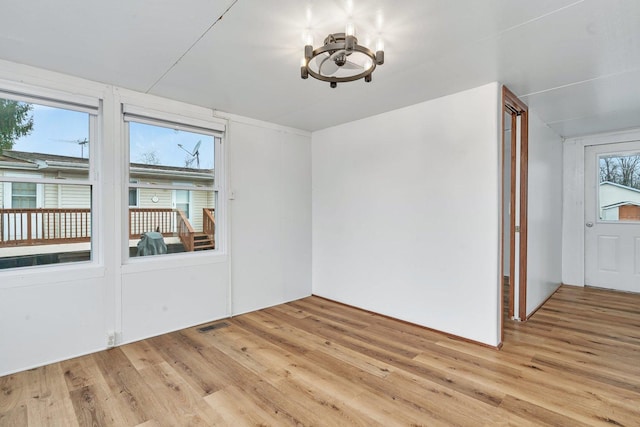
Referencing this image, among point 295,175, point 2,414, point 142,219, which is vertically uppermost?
point 295,175

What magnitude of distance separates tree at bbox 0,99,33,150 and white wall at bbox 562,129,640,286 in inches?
273

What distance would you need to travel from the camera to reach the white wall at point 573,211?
499cm

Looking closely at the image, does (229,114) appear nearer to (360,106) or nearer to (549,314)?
(360,106)

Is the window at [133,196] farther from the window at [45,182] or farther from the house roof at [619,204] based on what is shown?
the house roof at [619,204]

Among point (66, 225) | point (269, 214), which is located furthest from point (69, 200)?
point (269, 214)

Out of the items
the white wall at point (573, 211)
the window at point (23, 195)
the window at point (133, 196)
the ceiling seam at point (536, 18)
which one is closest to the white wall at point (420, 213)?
the ceiling seam at point (536, 18)

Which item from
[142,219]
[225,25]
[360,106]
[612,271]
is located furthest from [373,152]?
[612,271]

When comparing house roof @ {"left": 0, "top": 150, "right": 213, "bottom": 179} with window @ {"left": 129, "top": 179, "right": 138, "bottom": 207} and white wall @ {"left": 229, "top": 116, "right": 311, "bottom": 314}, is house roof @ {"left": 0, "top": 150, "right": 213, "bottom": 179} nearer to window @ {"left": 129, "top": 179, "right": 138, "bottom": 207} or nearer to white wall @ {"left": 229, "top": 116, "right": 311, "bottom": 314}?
window @ {"left": 129, "top": 179, "right": 138, "bottom": 207}

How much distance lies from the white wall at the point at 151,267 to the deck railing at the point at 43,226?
127 mm

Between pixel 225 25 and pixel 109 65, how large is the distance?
1.23 meters

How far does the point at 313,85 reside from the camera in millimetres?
2906

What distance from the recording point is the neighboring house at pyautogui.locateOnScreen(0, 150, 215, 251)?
2.53m

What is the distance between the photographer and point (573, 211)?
505 cm

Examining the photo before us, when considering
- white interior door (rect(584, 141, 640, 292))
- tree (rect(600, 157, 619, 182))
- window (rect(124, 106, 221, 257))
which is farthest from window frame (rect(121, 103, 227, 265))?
tree (rect(600, 157, 619, 182))
